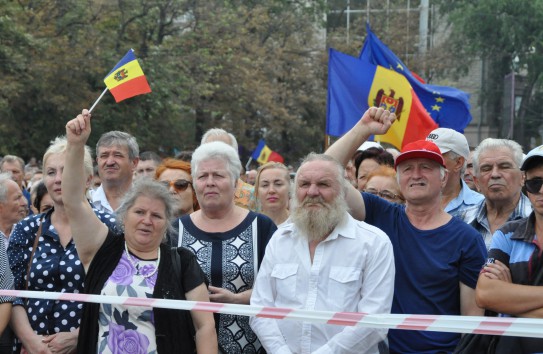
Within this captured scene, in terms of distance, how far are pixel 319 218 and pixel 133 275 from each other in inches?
43.3

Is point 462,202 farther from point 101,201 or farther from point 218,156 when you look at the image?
point 101,201

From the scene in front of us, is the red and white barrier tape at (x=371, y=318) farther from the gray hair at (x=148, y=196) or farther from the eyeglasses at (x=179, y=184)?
the eyeglasses at (x=179, y=184)

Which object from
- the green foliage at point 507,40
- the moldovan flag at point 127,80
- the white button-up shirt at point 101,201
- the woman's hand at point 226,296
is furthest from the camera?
the green foliage at point 507,40

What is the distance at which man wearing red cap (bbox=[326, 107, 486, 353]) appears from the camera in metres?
5.04

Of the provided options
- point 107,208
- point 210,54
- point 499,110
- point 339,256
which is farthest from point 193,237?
point 499,110

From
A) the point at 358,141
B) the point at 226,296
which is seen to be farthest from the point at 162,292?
the point at 358,141

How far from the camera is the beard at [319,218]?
5.07 metres

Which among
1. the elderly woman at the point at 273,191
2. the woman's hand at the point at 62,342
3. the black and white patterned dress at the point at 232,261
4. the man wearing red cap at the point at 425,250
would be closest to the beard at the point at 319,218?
the man wearing red cap at the point at 425,250

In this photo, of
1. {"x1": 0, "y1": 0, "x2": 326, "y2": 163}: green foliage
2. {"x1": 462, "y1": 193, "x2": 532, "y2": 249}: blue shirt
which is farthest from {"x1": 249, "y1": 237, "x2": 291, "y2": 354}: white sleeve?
{"x1": 0, "y1": 0, "x2": 326, "y2": 163}: green foliage

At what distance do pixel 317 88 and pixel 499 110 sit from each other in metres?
13.5

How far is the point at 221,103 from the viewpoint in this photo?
102ft

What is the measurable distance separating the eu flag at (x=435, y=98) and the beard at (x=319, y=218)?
6218mm

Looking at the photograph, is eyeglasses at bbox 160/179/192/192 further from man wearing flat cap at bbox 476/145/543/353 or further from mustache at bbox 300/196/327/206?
man wearing flat cap at bbox 476/145/543/353

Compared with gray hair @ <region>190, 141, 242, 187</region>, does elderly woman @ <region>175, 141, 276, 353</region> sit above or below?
below
